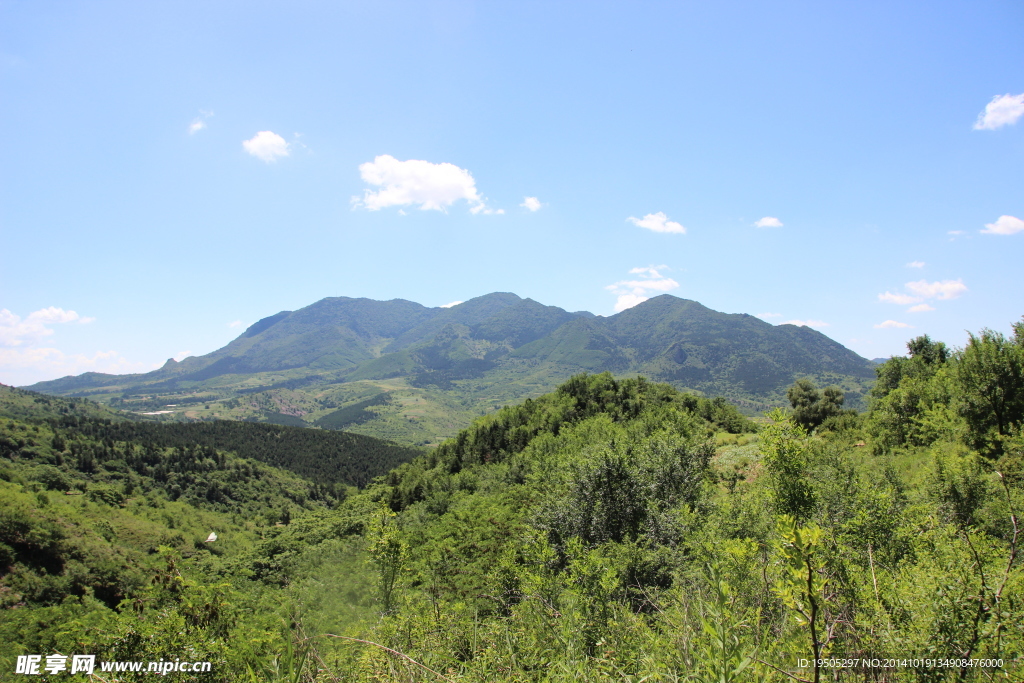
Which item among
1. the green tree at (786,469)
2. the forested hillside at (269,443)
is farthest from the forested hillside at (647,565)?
the forested hillside at (269,443)

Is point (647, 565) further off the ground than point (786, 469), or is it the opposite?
point (786, 469)

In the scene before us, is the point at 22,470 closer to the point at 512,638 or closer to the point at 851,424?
the point at 512,638

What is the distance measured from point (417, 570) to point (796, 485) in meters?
23.8

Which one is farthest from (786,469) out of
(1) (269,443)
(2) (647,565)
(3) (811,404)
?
(1) (269,443)

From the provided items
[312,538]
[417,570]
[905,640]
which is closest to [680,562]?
[905,640]

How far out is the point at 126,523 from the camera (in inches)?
3223

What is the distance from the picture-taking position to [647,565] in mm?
19984

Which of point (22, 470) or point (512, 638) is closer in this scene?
point (512, 638)

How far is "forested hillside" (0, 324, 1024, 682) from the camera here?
5680 millimetres

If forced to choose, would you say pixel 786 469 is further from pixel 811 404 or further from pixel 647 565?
pixel 811 404

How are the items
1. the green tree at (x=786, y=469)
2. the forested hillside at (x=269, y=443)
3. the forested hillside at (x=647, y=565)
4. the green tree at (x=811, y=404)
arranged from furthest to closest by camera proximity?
the forested hillside at (x=269, y=443), the green tree at (x=811, y=404), the green tree at (x=786, y=469), the forested hillside at (x=647, y=565)

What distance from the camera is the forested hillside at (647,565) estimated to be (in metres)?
5.68

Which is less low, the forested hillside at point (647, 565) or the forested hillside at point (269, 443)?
the forested hillside at point (647, 565)

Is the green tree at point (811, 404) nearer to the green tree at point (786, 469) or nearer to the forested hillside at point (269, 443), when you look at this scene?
the green tree at point (786, 469)
